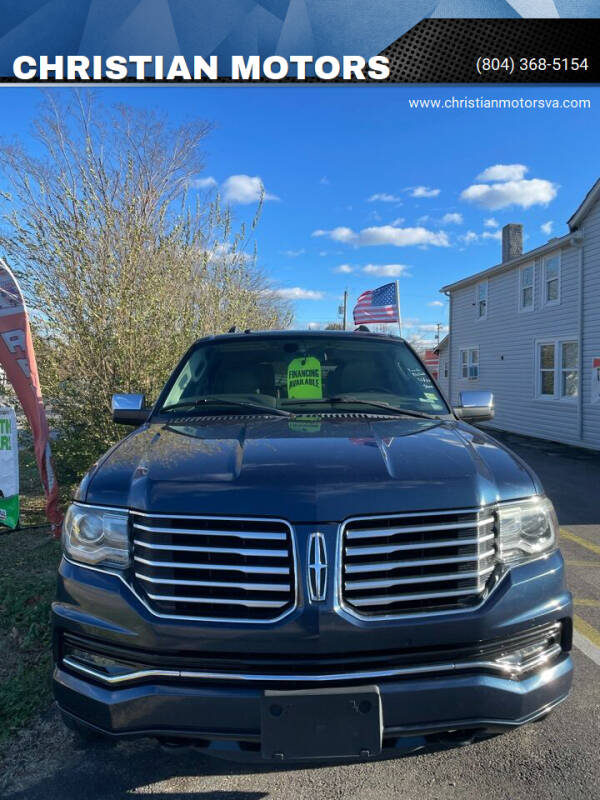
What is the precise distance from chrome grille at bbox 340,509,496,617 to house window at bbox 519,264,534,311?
16.8 metres

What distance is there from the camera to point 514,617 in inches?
76.3

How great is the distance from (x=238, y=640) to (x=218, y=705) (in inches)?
8.1

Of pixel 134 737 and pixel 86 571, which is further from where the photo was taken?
pixel 86 571

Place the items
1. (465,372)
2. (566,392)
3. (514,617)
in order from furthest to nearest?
(465,372) < (566,392) < (514,617)

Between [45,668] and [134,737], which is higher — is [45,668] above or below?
below

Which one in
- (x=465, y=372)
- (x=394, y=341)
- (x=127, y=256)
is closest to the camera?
(x=394, y=341)

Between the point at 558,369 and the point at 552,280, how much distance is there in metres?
2.67

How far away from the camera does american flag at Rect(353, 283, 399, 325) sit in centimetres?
1872

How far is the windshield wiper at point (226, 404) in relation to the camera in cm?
305

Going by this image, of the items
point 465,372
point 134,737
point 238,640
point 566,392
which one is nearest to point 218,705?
point 238,640

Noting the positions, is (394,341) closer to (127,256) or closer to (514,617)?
(514,617)

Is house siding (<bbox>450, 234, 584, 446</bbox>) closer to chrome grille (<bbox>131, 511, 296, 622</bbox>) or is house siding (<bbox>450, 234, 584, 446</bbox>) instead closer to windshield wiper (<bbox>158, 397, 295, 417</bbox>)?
windshield wiper (<bbox>158, 397, 295, 417</bbox>)

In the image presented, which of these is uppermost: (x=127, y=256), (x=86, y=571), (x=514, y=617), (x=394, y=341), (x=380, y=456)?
(x=127, y=256)

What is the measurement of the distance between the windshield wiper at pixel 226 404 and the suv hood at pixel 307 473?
0.39 m
